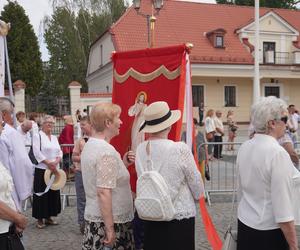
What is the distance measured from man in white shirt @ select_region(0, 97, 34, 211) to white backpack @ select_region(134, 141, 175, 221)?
130cm

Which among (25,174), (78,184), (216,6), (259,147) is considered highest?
(216,6)

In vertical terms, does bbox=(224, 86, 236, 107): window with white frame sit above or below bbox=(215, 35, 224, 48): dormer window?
below

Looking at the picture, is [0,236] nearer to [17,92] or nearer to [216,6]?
[17,92]

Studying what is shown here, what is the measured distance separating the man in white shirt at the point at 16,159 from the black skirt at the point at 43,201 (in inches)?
117

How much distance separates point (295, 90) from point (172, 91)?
3028 centimetres

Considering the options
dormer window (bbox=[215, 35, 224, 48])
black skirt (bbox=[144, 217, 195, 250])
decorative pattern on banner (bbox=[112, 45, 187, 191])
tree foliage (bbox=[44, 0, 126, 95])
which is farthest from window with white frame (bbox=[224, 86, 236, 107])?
black skirt (bbox=[144, 217, 195, 250])

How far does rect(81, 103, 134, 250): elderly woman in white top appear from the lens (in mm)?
3443

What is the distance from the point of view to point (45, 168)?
7.17 meters

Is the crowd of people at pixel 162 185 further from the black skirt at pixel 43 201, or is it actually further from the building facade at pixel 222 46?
the building facade at pixel 222 46

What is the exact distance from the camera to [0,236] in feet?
10.0

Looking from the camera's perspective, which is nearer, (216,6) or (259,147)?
(259,147)

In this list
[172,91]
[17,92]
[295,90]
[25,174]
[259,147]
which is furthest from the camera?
[295,90]

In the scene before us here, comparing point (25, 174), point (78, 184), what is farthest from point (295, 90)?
point (25, 174)

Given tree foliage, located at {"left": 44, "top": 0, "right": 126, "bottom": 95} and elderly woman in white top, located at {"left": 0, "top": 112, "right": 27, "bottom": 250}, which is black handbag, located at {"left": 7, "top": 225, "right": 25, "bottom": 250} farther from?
tree foliage, located at {"left": 44, "top": 0, "right": 126, "bottom": 95}
